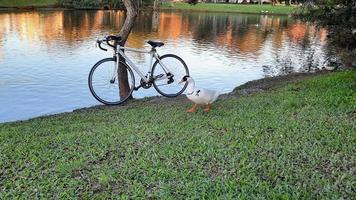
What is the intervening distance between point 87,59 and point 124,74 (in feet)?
31.0

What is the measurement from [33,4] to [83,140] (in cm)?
5091

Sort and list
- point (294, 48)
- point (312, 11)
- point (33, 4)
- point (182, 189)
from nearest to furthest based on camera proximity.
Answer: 1. point (182, 189)
2. point (312, 11)
3. point (294, 48)
4. point (33, 4)

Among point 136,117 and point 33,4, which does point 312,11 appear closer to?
point 136,117

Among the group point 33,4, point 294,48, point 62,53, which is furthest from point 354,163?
point 33,4

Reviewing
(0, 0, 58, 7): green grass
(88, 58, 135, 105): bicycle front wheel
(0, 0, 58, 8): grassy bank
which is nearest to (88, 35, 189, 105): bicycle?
(88, 58, 135, 105): bicycle front wheel

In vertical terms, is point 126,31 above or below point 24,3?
below

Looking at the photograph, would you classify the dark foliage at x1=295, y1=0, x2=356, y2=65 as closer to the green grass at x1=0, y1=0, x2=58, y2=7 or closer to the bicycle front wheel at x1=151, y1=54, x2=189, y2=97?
the bicycle front wheel at x1=151, y1=54, x2=189, y2=97

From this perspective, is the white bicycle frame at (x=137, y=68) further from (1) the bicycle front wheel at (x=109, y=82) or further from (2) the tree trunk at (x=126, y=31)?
(2) the tree trunk at (x=126, y=31)

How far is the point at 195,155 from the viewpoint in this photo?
4.48 meters

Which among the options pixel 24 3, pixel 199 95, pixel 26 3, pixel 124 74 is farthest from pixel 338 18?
pixel 26 3

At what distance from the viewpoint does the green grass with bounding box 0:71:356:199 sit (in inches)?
147

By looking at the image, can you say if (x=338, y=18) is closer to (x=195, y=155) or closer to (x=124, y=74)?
(x=124, y=74)

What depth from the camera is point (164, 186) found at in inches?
147

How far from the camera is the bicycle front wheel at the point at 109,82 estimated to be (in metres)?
8.23
